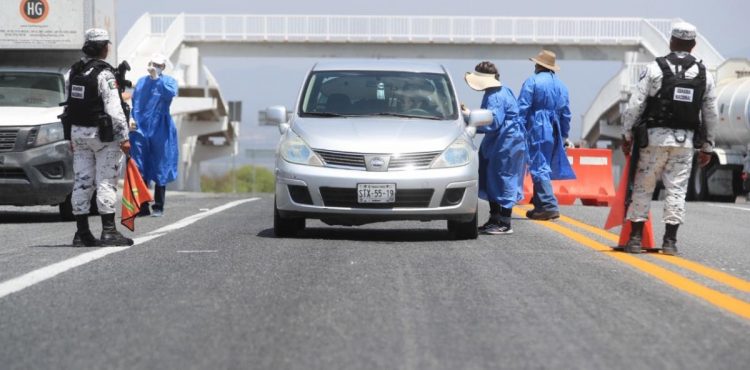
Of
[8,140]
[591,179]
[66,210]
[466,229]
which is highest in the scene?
[8,140]

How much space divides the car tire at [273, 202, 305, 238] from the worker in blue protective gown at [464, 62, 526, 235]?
75.6 inches

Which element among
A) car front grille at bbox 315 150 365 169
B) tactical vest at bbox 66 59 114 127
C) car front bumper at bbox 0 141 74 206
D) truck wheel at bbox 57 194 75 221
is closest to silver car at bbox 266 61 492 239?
car front grille at bbox 315 150 365 169

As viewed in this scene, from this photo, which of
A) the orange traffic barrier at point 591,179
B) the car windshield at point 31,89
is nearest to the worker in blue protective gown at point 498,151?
the car windshield at point 31,89

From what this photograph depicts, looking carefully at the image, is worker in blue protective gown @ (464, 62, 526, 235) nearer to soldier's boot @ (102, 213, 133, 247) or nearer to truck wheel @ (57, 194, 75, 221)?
soldier's boot @ (102, 213, 133, 247)

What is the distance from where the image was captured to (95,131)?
10.8 meters

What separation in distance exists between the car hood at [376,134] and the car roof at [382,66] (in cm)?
79

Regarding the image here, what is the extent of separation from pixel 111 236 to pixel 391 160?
7.63 feet

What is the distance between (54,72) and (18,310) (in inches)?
375

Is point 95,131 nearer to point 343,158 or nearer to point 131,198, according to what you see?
point 131,198

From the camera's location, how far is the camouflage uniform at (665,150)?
1053cm

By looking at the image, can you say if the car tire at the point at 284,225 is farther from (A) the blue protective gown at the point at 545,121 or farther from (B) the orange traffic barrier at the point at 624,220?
(A) the blue protective gown at the point at 545,121

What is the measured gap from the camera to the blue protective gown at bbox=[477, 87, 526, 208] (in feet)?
42.7

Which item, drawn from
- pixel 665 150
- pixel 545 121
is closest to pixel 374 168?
pixel 665 150

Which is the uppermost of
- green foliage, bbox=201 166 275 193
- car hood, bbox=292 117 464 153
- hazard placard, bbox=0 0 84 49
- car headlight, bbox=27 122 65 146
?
hazard placard, bbox=0 0 84 49
